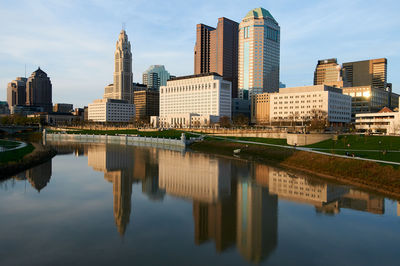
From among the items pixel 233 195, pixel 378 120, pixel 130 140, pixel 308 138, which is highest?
pixel 378 120

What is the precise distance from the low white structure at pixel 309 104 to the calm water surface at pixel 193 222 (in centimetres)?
12461

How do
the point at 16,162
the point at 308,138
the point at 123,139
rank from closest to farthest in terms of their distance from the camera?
the point at 16,162 → the point at 308,138 → the point at 123,139

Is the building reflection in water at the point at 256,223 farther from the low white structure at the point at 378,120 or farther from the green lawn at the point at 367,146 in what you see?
the low white structure at the point at 378,120

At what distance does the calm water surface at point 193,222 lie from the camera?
1959 cm

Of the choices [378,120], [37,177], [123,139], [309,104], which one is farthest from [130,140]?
[378,120]

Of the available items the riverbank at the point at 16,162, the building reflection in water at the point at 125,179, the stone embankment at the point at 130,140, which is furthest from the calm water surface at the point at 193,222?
the stone embankment at the point at 130,140

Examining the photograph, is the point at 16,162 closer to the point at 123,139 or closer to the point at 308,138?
the point at 308,138

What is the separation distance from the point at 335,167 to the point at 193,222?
28500mm

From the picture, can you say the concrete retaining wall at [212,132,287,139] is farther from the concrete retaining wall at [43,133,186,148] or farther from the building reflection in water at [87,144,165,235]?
the building reflection in water at [87,144,165,235]

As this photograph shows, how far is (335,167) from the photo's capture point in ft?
148

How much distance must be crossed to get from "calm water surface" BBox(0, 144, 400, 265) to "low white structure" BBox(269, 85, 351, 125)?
12461cm

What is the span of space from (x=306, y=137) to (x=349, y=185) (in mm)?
30763

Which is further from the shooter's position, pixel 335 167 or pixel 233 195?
pixel 335 167

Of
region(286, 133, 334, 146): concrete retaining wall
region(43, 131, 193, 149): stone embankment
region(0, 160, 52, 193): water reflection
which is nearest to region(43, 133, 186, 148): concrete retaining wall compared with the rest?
region(43, 131, 193, 149): stone embankment
